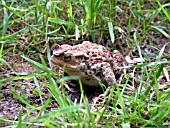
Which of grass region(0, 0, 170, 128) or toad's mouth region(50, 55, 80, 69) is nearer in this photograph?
grass region(0, 0, 170, 128)

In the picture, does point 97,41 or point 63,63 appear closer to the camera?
point 63,63

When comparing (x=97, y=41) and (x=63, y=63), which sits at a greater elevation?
(x=97, y=41)

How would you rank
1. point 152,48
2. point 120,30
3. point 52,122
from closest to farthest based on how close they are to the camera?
point 52,122 → point 120,30 → point 152,48

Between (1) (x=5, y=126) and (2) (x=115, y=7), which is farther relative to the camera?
(2) (x=115, y=7)

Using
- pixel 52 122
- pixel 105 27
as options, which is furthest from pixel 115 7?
pixel 52 122

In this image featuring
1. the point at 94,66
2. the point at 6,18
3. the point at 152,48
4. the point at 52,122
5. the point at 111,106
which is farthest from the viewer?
the point at 152,48

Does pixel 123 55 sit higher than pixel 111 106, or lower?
higher

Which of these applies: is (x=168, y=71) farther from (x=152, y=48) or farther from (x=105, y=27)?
(x=105, y=27)

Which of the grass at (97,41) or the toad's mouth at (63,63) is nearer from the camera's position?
the grass at (97,41)
